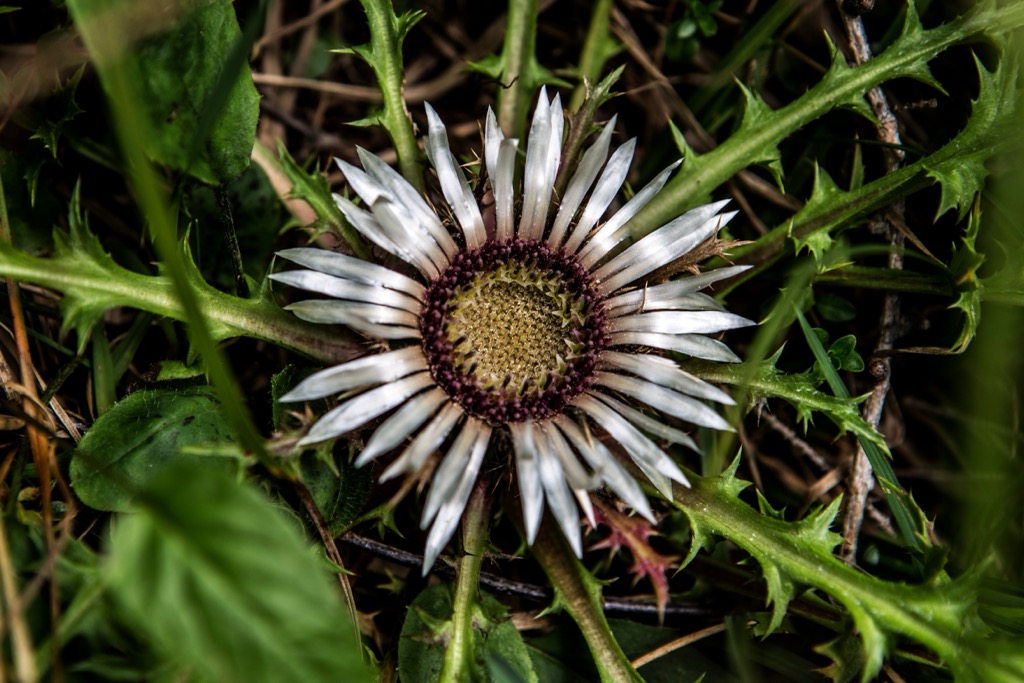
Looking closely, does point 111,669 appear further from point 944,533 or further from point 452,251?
point 944,533

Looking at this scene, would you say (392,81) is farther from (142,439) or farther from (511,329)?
(142,439)

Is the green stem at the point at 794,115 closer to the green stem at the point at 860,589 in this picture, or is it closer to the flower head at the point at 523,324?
the flower head at the point at 523,324

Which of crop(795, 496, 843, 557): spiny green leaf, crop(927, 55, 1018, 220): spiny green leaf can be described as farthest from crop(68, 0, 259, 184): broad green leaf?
crop(927, 55, 1018, 220): spiny green leaf

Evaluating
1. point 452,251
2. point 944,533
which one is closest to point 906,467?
point 944,533

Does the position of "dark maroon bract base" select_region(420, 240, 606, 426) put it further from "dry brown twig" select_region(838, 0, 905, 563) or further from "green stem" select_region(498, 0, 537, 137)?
"dry brown twig" select_region(838, 0, 905, 563)

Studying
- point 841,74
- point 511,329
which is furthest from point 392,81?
point 841,74

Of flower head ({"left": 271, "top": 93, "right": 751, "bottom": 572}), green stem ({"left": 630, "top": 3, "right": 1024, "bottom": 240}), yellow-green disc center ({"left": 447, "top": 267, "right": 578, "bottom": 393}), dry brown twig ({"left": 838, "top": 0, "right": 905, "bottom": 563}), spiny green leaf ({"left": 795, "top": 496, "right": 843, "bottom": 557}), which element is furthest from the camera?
dry brown twig ({"left": 838, "top": 0, "right": 905, "bottom": 563})

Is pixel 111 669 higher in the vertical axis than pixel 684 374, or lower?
lower

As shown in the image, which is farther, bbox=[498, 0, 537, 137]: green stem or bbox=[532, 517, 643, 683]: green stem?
bbox=[498, 0, 537, 137]: green stem
